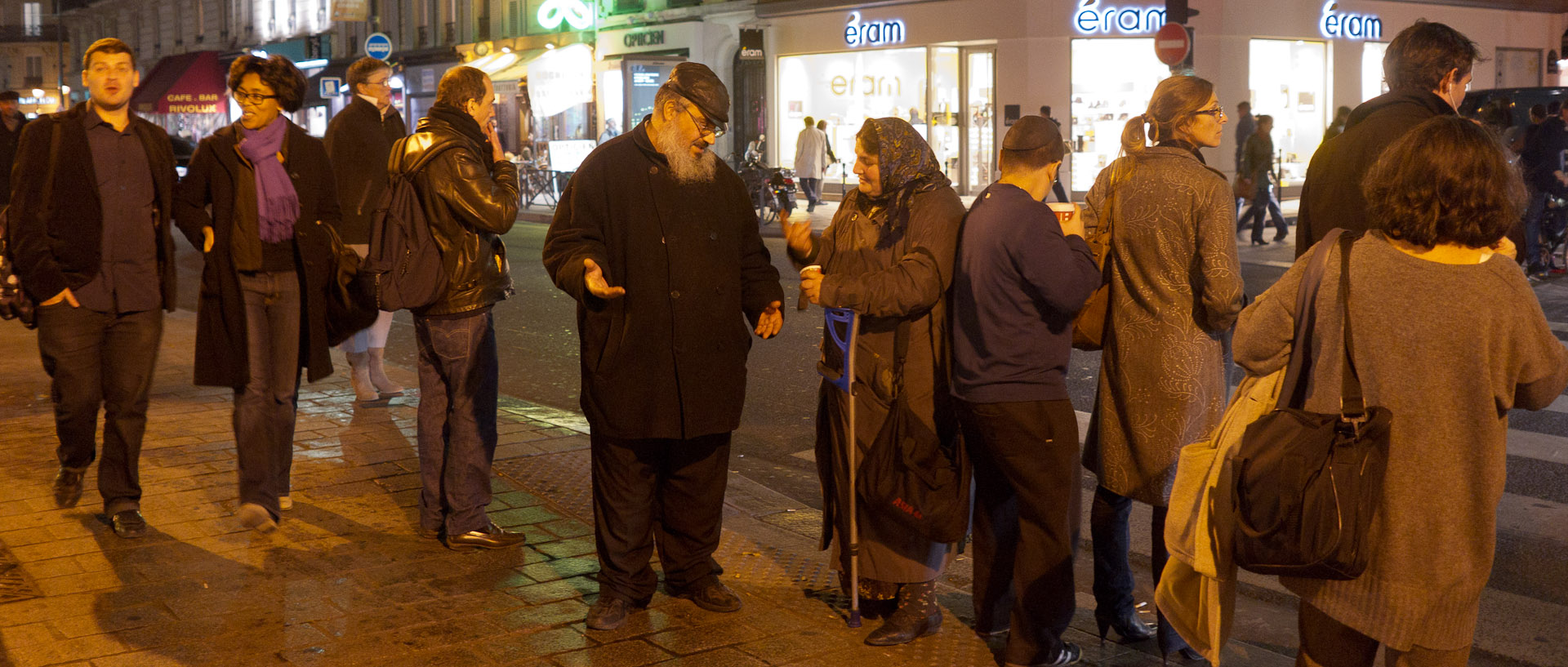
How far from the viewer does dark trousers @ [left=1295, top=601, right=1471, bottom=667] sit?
288 cm

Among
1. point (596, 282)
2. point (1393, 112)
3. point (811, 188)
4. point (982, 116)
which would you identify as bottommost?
point (596, 282)

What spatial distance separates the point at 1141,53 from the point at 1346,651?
2369 centimetres

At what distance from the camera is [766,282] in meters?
4.45

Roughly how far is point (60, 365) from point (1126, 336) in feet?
12.9

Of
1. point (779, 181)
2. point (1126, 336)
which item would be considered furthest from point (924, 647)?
point (779, 181)

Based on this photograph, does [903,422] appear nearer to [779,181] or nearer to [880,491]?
[880,491]

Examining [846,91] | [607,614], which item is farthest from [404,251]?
[846,91]

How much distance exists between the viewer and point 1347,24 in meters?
26.5

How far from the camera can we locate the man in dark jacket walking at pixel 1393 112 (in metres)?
4.43

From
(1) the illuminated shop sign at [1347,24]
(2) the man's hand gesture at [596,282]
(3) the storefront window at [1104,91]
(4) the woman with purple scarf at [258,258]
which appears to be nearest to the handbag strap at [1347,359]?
(2) the man's hand gesture at [596,282]

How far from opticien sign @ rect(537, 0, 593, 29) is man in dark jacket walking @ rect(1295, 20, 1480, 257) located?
30.3m

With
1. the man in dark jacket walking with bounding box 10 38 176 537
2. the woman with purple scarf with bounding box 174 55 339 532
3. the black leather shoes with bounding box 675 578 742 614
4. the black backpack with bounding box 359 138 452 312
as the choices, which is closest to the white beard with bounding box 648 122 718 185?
the black backpack with bounding box 359 138 452 312

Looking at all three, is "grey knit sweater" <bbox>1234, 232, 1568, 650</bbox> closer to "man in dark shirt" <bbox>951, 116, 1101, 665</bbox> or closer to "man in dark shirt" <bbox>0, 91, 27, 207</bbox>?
"man in dark shirt" <bbox>951, 116, 1101, 665</bbox>

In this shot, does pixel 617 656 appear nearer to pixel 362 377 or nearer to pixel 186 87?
pixel 362 377
